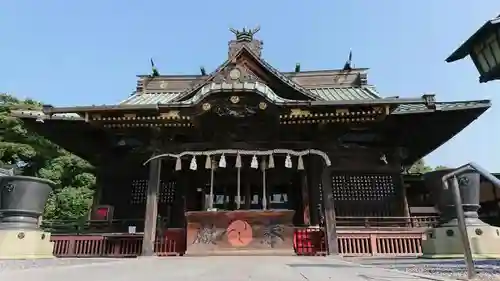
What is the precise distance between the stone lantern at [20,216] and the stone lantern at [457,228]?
7658 millimetres

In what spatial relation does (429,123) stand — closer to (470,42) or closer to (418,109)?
(418,109)

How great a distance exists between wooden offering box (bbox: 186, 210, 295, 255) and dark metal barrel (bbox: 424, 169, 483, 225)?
11.2 ft

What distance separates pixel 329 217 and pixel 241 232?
227cm

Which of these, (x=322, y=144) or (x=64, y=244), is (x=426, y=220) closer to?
(x=322, y=144)

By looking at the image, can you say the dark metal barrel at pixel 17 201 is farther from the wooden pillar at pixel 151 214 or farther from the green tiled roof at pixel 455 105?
the green tiled roof at pixel 455 105

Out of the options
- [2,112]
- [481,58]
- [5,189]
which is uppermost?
[2,112]

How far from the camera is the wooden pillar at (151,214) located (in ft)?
28.4

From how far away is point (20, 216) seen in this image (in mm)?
7090

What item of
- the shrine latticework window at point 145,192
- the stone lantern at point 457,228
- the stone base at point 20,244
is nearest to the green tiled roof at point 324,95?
the shrine latticework window at point 145,192

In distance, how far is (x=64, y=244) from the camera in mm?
9891

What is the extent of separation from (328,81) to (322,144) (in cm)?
468

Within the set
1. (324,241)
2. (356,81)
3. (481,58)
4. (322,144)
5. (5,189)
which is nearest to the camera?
(481,58)

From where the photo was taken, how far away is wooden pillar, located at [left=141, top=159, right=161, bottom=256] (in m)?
8.66

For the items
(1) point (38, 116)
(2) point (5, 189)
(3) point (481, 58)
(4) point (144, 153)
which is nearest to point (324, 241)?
(4) point (144, 153)
